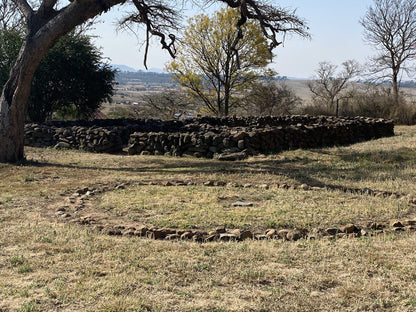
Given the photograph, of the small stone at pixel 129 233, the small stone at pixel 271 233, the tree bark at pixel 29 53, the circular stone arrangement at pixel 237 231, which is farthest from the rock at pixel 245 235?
the tree bark at pixel 29 53

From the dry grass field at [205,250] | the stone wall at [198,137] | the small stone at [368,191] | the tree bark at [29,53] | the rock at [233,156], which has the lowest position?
the dry grass field at [205,250]

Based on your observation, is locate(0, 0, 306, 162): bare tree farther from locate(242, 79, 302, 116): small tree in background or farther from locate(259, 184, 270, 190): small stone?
locate(242, 79, 302, 116): small tree in background

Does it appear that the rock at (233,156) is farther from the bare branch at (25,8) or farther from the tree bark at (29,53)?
the bare branch at (25,8)

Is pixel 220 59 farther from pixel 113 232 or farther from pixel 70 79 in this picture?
pixel 113 232

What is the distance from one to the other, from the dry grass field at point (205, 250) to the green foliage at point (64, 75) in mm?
12736

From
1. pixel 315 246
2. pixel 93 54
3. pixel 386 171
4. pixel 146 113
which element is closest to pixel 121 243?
pixel 315 246

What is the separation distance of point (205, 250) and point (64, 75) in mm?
18518

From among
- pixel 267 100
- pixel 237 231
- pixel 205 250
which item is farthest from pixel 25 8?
pixel 267 100

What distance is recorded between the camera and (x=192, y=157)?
1236 cm

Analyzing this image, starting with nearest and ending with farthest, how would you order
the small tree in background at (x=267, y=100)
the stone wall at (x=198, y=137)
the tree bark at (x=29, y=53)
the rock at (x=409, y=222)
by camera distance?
the rock at (x=409, y=222) → the tree bark at (x=29, y=53) → the stone wall at (x=198, y=137) → the small tree in background at (x=267, y=100)

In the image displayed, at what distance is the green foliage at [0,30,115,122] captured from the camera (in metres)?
20.9

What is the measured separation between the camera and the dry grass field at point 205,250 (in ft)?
11.5

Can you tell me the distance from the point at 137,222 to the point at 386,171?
6.24 metres

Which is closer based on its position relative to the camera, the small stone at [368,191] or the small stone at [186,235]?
the small stone at [186,235]
